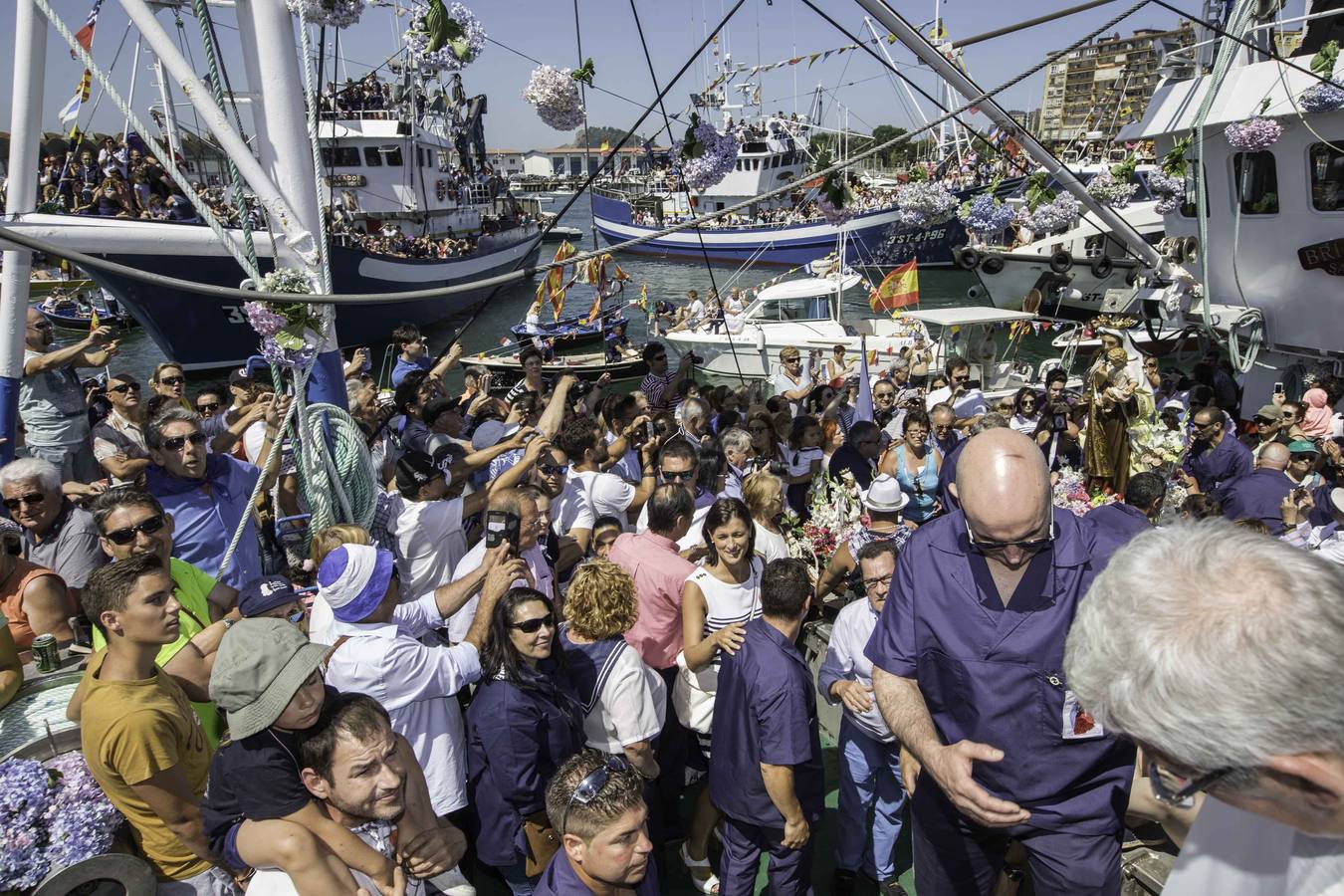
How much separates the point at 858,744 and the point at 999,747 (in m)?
1.27

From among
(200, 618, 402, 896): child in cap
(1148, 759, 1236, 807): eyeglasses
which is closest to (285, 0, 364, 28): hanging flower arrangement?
(200, 618, 402, 896): child in cap

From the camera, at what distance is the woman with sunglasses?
269 cm

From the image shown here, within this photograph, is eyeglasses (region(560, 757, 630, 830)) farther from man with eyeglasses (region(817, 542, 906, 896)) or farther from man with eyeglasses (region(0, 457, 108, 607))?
man with eyeglasses (region(0, 457, 108, 607))

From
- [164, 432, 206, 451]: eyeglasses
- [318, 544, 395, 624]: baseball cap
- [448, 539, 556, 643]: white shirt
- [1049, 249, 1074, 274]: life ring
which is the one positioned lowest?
[448, 539, 556, 643]: white shirt

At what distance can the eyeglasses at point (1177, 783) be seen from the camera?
44.5 inches

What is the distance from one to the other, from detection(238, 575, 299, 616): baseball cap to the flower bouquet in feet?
2.68

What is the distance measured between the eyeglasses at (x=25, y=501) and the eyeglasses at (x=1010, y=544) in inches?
154

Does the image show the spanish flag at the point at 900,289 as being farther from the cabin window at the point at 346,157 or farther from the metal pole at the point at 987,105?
the cabin window at the point at 346,157

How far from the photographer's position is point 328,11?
3334 millimetres

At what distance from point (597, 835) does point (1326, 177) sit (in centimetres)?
1235

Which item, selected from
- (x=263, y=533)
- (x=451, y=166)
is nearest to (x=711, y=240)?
(x=451, y=166)

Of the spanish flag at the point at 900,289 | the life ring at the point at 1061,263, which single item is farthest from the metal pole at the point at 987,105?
the life ring at the point at 1061,263

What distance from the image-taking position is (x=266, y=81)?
3.26 m

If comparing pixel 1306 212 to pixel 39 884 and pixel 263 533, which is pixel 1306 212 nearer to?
pixel 263 533
